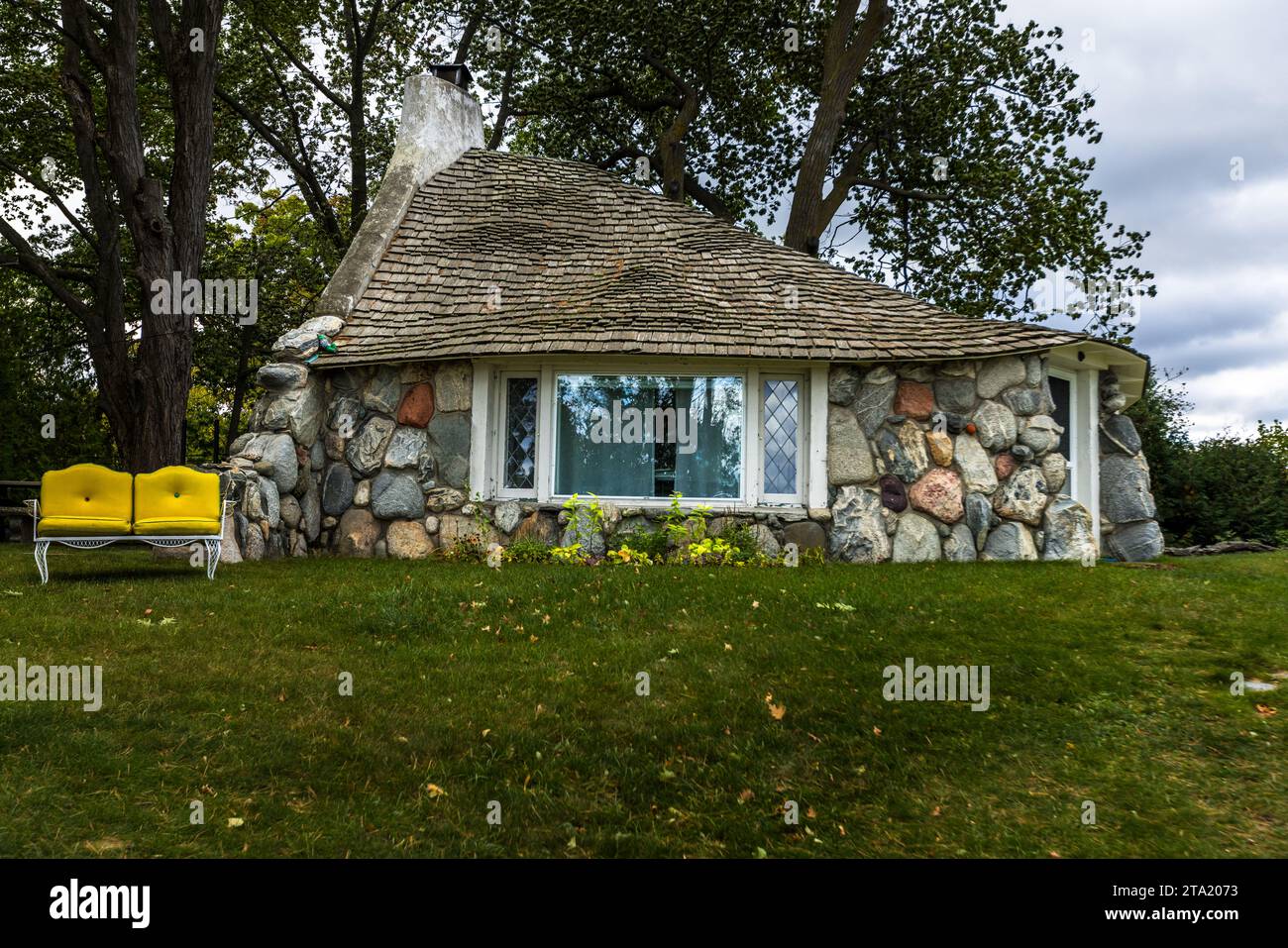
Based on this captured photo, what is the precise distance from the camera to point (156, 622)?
6.29 meters

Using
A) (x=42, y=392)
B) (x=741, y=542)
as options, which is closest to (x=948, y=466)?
(x=741, y=542)

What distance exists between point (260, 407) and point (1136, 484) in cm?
1124

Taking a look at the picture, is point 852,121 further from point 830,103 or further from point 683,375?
point 683,375

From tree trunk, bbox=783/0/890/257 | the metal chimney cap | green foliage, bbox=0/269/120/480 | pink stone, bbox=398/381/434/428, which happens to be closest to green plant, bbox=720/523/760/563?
pink stone, bbox=398/381/434/428

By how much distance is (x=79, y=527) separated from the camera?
7.98 m

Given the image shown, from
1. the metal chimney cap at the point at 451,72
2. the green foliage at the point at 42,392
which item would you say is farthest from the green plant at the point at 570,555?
the green foliage at the point at 42,392

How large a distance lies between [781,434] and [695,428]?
3.46ft

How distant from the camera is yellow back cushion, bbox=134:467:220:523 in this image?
8.37 metres

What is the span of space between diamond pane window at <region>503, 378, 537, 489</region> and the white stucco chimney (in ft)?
9.69

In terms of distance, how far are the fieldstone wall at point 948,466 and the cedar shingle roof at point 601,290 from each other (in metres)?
0.45

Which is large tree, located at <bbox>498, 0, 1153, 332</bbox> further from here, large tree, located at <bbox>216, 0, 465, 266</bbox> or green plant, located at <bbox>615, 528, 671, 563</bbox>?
green plant, located at <bbox>615, 528, 671, 563</bbox>
